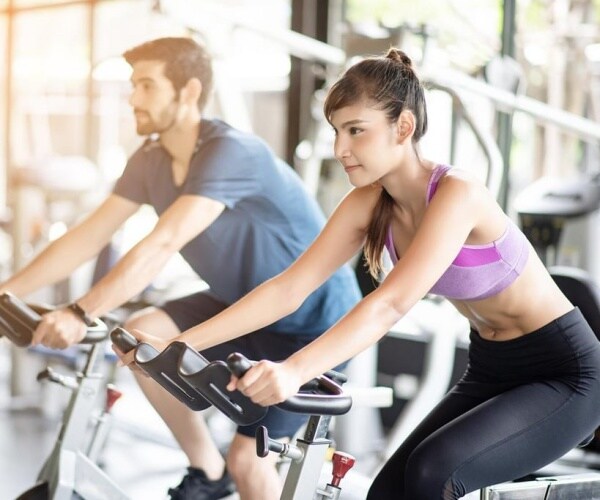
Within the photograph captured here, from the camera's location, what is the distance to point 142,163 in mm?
2859

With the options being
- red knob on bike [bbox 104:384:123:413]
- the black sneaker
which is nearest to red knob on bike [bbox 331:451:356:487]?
the black sneaker

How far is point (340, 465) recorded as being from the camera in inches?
74.2

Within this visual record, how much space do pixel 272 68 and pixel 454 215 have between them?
153 inches

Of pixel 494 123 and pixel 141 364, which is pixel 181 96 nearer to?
pixel 141 364

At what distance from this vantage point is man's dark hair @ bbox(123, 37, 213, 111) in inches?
108

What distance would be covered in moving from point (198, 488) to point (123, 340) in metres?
0.88

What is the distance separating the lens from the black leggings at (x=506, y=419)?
185 centimetres

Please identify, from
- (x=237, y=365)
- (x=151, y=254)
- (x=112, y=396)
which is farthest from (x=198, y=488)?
(x=237, y=365)

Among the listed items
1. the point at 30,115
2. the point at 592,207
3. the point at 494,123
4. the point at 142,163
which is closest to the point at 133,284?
the point at 142,163

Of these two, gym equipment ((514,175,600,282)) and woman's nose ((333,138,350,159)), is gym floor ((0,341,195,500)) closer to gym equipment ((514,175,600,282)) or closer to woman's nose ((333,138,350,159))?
gym equipment ((514,175,600,282))

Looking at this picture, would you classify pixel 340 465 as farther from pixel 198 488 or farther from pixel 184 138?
pixel 184 138

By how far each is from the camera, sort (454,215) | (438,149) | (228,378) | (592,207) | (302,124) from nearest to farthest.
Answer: (228,378) → (454,215) → (592,207) → (438,149) → (302,124)

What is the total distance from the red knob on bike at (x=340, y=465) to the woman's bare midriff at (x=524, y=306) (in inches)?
15.2

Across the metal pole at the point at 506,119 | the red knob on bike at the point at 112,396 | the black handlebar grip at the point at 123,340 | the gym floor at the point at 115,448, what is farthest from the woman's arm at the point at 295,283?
the metal pole at the point at 506,119
